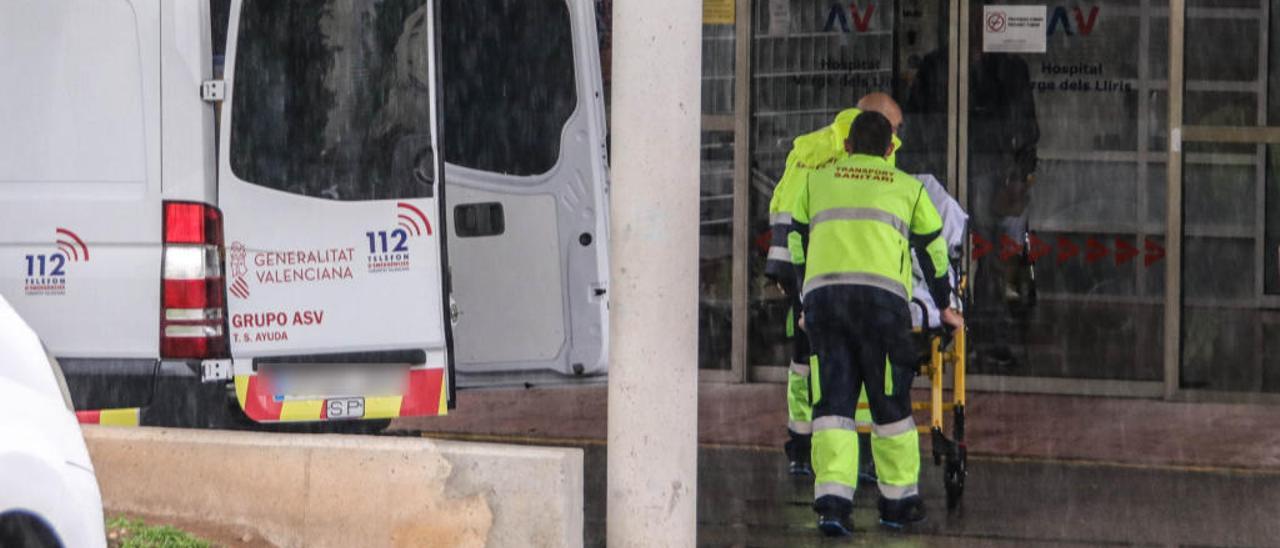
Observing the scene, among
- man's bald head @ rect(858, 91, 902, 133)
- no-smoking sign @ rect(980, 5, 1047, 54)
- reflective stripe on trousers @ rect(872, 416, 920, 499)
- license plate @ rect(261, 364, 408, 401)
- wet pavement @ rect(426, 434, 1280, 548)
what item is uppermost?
no-smoking sign @ rect(980, 5, 1047, 54)

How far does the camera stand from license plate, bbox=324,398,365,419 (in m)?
8.21

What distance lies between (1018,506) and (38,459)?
4.99m

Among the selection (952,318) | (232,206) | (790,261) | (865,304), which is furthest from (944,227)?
(232,206)

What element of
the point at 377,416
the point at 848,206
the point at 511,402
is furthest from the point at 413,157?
the point at 511,402

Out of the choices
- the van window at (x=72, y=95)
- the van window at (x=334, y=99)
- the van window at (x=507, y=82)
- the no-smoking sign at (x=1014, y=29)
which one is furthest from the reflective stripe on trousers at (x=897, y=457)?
the no-smoking sign at (x=1014, y=29)

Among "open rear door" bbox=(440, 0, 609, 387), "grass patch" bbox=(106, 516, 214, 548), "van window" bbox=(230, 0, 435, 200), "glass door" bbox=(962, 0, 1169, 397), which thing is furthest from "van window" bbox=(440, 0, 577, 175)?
"glass door" bbox=(962, 0, 1169, 397)

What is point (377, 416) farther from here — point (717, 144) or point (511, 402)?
point (717, 144)

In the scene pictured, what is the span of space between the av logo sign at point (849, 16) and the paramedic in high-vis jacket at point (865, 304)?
12.0 feet

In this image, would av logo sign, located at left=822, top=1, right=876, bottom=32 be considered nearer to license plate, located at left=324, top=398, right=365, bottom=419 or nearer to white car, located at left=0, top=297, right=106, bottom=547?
license plate, located at left=324, top=398, right=365, bottom=419

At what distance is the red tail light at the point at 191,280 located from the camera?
7.69 meters

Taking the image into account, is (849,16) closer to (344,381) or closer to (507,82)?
(507,82)

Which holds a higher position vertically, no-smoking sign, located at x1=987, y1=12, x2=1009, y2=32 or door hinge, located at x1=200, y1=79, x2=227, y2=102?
no-smoking sign, located at x1=987, y1=12, x2=1009, y2=32

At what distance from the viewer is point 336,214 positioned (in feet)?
26.6

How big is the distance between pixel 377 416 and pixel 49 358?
3.51m
